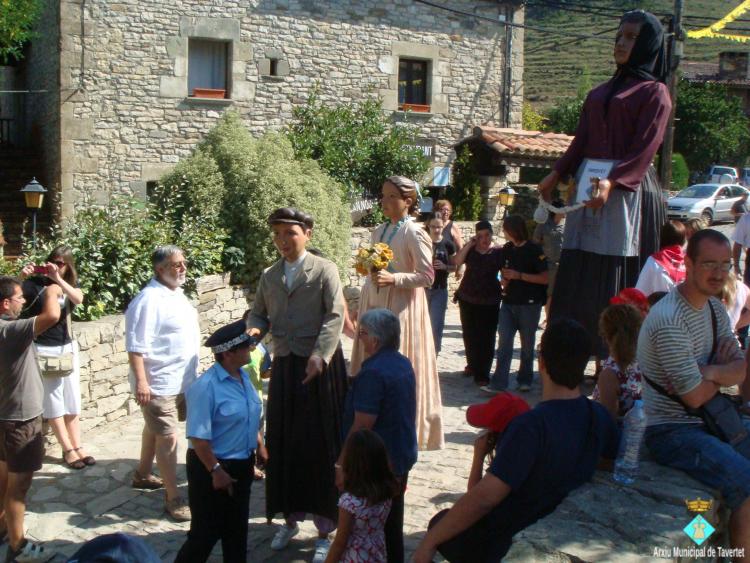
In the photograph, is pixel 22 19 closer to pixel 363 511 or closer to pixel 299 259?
pixel 299 259

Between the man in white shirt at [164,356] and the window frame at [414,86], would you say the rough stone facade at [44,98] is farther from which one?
the man in white shirt at [164,356]

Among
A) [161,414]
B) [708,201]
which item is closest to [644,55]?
[161,414]

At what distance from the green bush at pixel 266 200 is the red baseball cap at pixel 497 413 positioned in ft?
24.3

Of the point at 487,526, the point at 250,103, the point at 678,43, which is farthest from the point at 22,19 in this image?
the point at 487,526

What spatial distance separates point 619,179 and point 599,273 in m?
0.72

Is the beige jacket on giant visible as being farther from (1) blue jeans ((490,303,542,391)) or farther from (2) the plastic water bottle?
(1) blue jeans ((490,303,542,391))

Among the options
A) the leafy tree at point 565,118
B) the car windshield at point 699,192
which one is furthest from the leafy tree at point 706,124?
the car windshield at point 699,192

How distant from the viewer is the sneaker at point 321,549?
4.79 metres

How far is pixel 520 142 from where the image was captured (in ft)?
59.0

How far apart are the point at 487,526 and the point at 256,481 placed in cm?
323

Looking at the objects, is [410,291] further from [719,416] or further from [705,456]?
[705,456]

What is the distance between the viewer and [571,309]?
5477mm

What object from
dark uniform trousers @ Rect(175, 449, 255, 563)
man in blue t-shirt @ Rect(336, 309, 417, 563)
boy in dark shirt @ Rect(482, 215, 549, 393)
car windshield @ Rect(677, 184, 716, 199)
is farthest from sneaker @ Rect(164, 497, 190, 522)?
car windshield @ Rect(677, 184, 716, 199)

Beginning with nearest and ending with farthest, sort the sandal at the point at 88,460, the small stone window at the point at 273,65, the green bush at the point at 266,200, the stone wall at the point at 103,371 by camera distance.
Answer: the sandal at the point at 88,460 < the stone wall at the point at 103,371 < the green bush at the point at 266,200 < the small stone window at the point at 273,65
